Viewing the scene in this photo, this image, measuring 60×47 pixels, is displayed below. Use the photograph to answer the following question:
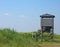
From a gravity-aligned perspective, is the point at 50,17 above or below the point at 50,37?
above

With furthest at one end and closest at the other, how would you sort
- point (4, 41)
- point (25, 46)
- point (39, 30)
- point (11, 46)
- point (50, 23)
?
point (39, 30)
point (50, 23)
point (25, 46)
point (4, 41)
point (11, 46)

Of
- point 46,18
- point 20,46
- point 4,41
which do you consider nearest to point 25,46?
point 20,46

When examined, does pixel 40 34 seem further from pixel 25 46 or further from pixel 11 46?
pixel 11 46

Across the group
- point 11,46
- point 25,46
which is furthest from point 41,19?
point 11,46

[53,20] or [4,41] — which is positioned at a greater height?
[53,20]

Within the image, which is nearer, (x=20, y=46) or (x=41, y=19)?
(x=20, y=46)

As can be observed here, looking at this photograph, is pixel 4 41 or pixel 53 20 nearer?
pixel 4 41

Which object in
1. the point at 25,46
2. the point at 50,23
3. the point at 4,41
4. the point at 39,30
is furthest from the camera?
the point at 39,30

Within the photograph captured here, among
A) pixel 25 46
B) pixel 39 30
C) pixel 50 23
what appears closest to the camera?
pixel 25 46

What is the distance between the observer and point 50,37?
115 ft

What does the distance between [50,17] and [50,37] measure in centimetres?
369

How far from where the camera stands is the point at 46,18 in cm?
3297

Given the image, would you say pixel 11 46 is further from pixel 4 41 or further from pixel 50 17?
pixel 50 17

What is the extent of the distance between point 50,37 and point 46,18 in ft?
12.2
